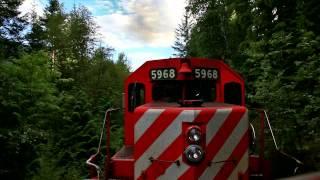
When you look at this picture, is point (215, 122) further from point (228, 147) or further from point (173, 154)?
point (173, 154)

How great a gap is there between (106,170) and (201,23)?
27.4 m

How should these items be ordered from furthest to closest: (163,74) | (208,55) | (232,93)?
1. (208,55)
2. (232,93)
3. (163,74)

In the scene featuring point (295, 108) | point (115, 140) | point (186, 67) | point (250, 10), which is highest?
point (250, 10)

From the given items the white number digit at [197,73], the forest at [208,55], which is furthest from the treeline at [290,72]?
the white number digit at [197,73]

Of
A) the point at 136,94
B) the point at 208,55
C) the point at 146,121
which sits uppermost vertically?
the point at 208,55

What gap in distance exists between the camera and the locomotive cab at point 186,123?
19.2 ft

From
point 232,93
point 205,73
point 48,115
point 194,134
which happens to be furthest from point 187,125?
point 48,115

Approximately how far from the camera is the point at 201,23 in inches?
1328

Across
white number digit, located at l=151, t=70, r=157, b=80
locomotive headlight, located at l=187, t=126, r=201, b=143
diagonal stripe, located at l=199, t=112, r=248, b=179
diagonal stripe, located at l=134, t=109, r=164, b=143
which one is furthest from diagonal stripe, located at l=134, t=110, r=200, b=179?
white number digit, located at l=151, t=70, r=157, b=80

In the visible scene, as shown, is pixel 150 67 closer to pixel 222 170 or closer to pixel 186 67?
pixel 186 67

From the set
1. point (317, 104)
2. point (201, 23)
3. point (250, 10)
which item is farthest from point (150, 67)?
point (201, 23)

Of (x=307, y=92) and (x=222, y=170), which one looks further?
(x=307, y=92)

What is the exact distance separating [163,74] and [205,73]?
22.1 inches

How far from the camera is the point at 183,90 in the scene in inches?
263
